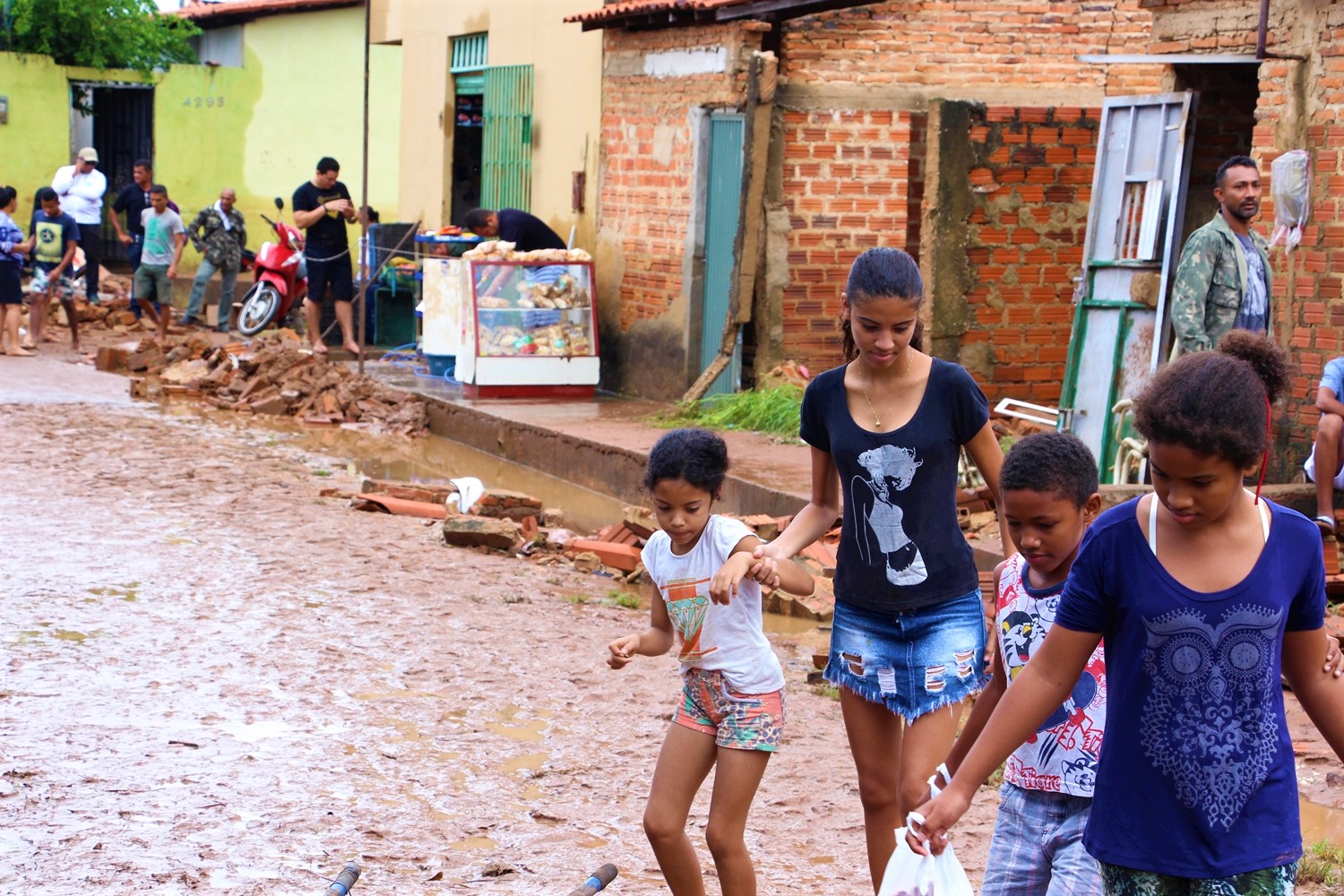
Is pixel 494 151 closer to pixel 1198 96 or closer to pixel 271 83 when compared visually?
pixel 1198 96

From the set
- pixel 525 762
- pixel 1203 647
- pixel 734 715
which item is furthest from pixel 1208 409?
pixel 525 762

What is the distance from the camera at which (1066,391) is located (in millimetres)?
10227

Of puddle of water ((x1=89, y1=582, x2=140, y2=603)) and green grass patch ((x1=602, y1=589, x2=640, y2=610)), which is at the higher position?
puddle of water ((x1=89, y1=582, x2=140, y2=603))

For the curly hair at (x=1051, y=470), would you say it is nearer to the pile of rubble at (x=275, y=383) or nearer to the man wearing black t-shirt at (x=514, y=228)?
the pile of rubble at (x=275, y=383)

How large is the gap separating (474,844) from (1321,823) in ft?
9.11

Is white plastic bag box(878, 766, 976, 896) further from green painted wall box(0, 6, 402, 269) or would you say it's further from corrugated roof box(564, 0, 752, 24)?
green painted wall box(0, 6, 402, 269)

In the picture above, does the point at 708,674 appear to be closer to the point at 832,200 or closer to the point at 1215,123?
the point at 1215,123

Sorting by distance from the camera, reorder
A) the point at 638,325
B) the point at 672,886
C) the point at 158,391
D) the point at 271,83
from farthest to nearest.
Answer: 1. the point at 271,83
2. the point at 158,391
3. the point at 638,325
4. the point at 672,886

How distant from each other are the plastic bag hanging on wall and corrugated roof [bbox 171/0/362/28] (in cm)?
2146

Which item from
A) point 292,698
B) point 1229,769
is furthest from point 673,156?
point 1229,769

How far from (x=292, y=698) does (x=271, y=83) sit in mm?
24579

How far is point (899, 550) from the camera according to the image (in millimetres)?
3871

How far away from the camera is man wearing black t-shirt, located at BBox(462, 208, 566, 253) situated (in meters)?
14.9

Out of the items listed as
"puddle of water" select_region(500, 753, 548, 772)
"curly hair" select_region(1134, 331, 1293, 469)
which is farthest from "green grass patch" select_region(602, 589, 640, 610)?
"curly hair" select_region(1134, 331, 1293, 469)
